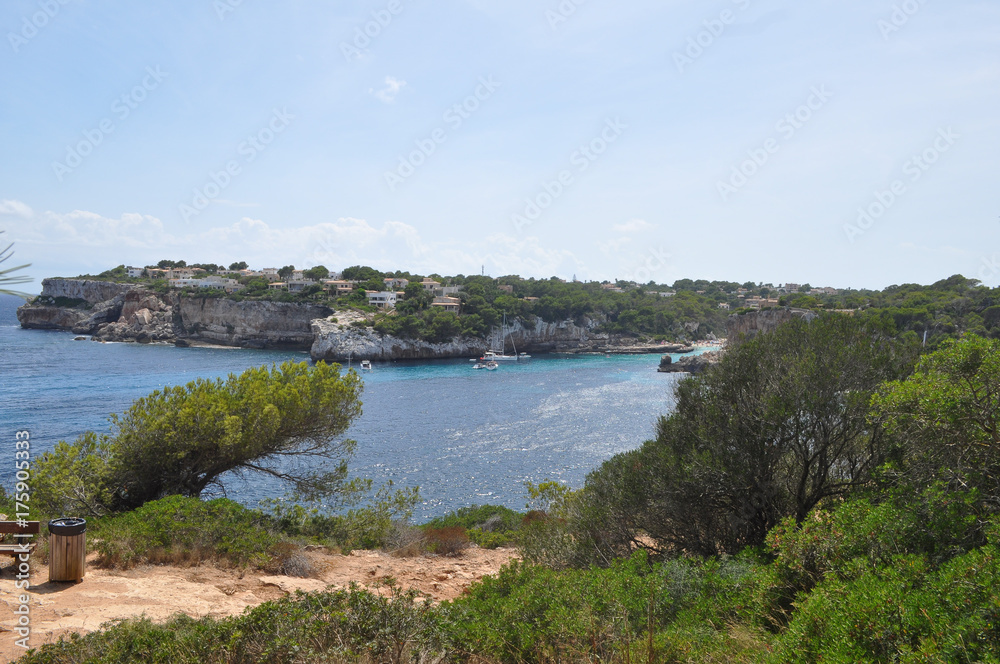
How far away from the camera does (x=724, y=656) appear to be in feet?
13.5

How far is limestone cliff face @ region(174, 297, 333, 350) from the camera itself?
2473 inches

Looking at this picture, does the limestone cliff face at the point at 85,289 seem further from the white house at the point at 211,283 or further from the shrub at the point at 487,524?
→ the shrub at the point at 487,524

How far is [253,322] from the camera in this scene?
210 ft

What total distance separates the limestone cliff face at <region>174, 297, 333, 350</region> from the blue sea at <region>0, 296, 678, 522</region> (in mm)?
3541

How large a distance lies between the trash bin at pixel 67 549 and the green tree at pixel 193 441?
392 cm

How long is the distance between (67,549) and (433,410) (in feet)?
97.7

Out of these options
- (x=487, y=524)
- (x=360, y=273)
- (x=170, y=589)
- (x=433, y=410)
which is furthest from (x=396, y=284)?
(x=170, y=589)

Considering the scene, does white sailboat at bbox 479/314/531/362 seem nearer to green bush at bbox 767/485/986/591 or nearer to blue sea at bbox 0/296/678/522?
blue sea at bbox 0/296/678/522

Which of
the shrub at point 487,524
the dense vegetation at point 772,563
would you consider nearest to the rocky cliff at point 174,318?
the shrub at point 487,524

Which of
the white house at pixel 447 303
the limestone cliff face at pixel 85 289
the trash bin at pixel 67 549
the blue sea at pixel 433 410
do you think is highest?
the limestone cliff face at pixel 85 289

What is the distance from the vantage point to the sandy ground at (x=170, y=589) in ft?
16.7

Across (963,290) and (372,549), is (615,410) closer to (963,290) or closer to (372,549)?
(372,549)

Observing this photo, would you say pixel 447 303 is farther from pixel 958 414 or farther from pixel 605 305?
pixel 958 414

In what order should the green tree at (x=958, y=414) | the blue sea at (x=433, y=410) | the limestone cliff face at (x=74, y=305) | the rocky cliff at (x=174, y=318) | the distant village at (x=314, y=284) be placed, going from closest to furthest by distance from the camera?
the green tree at (x=958, y=414)
the blue sea at (x=433, y=410)
the rocky cliff at (x=174, y=318)
the distant village at (x=314, y=284)
the limestone cliff face at (x=74, y=305)
